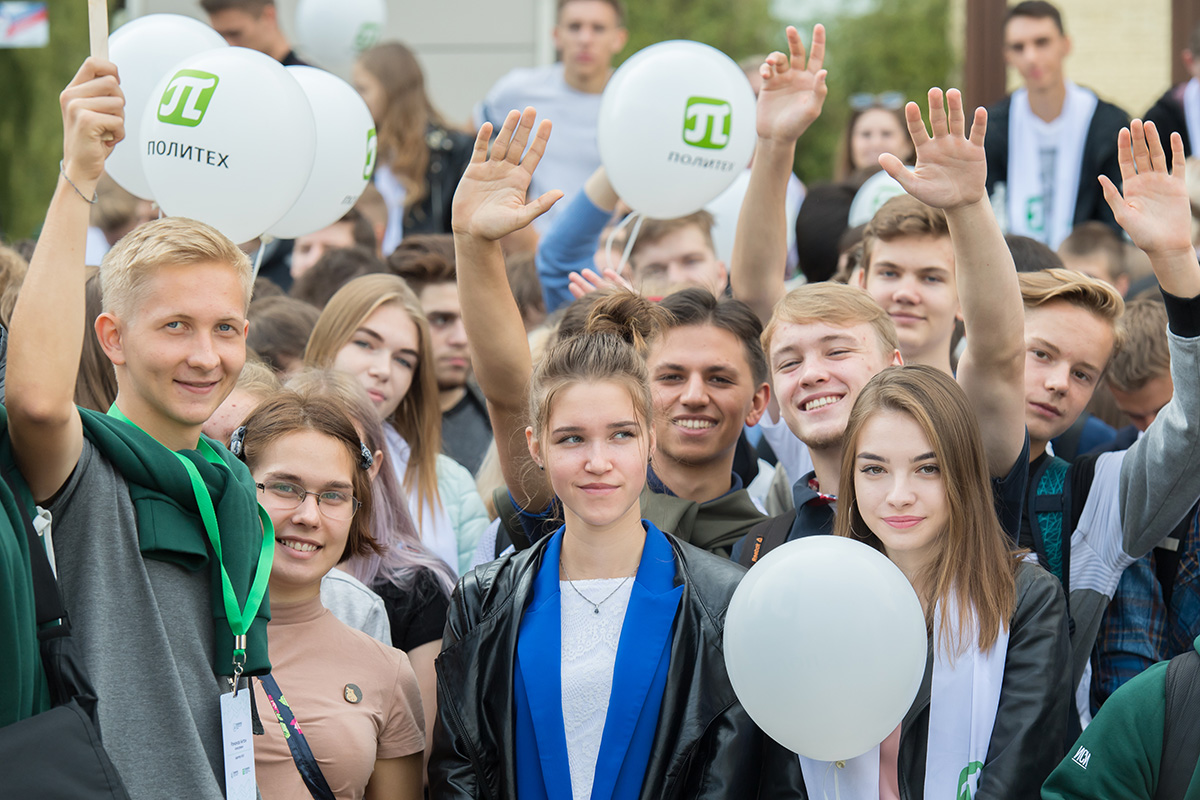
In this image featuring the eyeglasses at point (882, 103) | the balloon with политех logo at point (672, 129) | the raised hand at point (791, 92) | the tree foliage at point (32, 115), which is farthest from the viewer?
the tree foliage at point (32, 115)

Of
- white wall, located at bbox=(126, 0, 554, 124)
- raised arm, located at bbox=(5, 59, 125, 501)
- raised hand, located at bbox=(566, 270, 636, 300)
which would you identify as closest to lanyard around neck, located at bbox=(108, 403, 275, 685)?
raised arm, located at bbox=(5, 59, 125, 501)

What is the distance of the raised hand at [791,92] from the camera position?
12.8 feet

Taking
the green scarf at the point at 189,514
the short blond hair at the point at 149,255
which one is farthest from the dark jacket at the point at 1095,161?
the green scarf at the point at 189,514

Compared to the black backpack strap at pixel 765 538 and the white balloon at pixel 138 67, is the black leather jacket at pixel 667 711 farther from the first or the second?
the white balloon at pixel 138 67

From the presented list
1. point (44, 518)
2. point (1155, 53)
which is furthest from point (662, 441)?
point (1155, 53)

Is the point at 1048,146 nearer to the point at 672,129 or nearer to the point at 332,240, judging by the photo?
the point at 672,129

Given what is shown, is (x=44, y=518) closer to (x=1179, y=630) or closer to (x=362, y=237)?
(x=1179, y=630)

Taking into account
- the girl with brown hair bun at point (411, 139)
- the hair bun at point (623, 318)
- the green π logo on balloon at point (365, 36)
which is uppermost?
the green π logo on balloon at point (365, 36)

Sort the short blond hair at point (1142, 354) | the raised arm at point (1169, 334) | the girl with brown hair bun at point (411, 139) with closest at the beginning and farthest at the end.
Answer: the raised arm at point (1169, 334) → the short blond hair at point (1142, 354) → the girl with brown hair bun at point (411, 139)

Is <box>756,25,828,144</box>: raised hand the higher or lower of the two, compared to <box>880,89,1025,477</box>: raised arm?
higher

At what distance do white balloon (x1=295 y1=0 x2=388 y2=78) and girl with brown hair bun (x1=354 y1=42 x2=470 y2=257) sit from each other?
A: 0.50m

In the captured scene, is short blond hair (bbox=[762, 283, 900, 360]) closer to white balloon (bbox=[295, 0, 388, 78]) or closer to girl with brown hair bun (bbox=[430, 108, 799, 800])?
girl with brown hair bun (bbox=[430, 108, 799, 800])

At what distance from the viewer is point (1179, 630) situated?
3348 millimetres

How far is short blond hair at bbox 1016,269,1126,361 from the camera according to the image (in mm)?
3764
